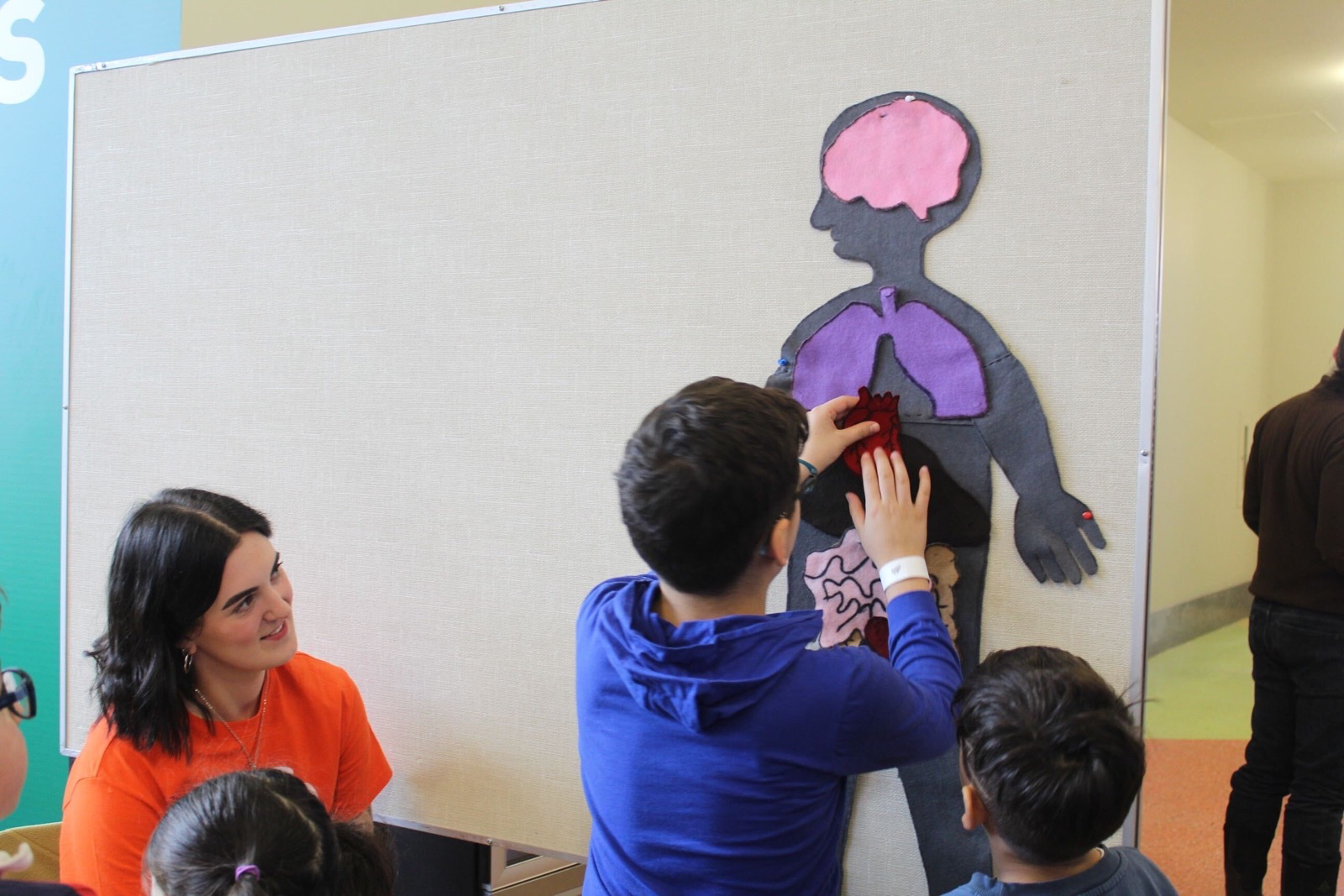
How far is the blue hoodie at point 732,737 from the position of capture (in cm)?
95

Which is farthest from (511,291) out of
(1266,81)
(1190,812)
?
(1266,81)

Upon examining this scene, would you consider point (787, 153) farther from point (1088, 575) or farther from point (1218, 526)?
point (1218, 526)

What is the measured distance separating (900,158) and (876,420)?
12.8 inches

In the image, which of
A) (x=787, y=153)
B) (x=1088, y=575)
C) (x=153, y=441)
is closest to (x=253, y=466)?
(x=153, y=441)

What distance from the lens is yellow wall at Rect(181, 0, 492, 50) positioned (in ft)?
7.61

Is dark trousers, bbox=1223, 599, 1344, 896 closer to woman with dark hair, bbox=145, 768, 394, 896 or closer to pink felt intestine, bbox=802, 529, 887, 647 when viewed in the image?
pink felt intestine, bbox=802, 529, 887, 647

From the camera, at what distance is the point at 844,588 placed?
50.5 inches

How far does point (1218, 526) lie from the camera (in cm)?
365

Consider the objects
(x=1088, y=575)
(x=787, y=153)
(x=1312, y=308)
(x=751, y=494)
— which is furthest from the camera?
(x=1312, y=308)

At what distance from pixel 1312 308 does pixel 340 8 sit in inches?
129

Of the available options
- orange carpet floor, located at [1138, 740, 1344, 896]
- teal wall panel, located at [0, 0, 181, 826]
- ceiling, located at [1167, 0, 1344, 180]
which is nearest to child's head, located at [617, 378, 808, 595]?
orange carpet floor, located at [1138, 740, 1344, 896]

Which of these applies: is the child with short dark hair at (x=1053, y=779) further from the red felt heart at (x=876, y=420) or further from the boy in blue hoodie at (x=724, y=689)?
the red felt heart at (x=876, y=420)

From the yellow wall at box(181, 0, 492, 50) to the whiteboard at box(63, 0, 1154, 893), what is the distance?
60 centimetres

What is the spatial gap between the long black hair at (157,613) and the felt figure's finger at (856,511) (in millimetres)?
818
